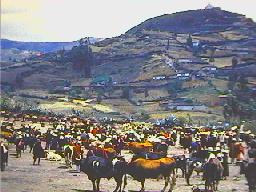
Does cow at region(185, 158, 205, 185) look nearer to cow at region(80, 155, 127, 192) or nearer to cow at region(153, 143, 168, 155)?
cow at region(80, 155, 127, 192)

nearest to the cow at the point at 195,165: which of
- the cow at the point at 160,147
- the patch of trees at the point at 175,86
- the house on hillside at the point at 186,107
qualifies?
the cow at the point at 160,147

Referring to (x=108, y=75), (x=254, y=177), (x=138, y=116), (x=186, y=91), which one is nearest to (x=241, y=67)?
(x=186, y=91)

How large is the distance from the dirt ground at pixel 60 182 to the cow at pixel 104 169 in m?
0.74

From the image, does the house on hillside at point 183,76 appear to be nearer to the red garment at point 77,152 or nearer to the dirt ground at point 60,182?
the red garment at point 77,152

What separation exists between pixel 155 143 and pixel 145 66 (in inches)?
4638

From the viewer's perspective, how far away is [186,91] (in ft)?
433

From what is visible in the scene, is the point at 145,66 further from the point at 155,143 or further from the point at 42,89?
the point at 155,143

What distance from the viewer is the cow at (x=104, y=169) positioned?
21.3m

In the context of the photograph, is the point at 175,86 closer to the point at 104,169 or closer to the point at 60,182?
the point at 60,182

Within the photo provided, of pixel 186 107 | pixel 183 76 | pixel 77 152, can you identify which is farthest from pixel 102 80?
pixel 77 152

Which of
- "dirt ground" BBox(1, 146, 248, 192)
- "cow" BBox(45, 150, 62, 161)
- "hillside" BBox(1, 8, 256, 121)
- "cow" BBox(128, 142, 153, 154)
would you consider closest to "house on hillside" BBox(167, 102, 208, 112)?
"hillside" BBox(1, 8, 256, 121)

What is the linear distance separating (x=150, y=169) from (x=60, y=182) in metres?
4.94

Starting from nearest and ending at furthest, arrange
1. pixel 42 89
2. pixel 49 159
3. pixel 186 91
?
pixel 49 159 < pixel 186 91 < pixel 42 89

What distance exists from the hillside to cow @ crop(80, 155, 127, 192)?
7194cm
